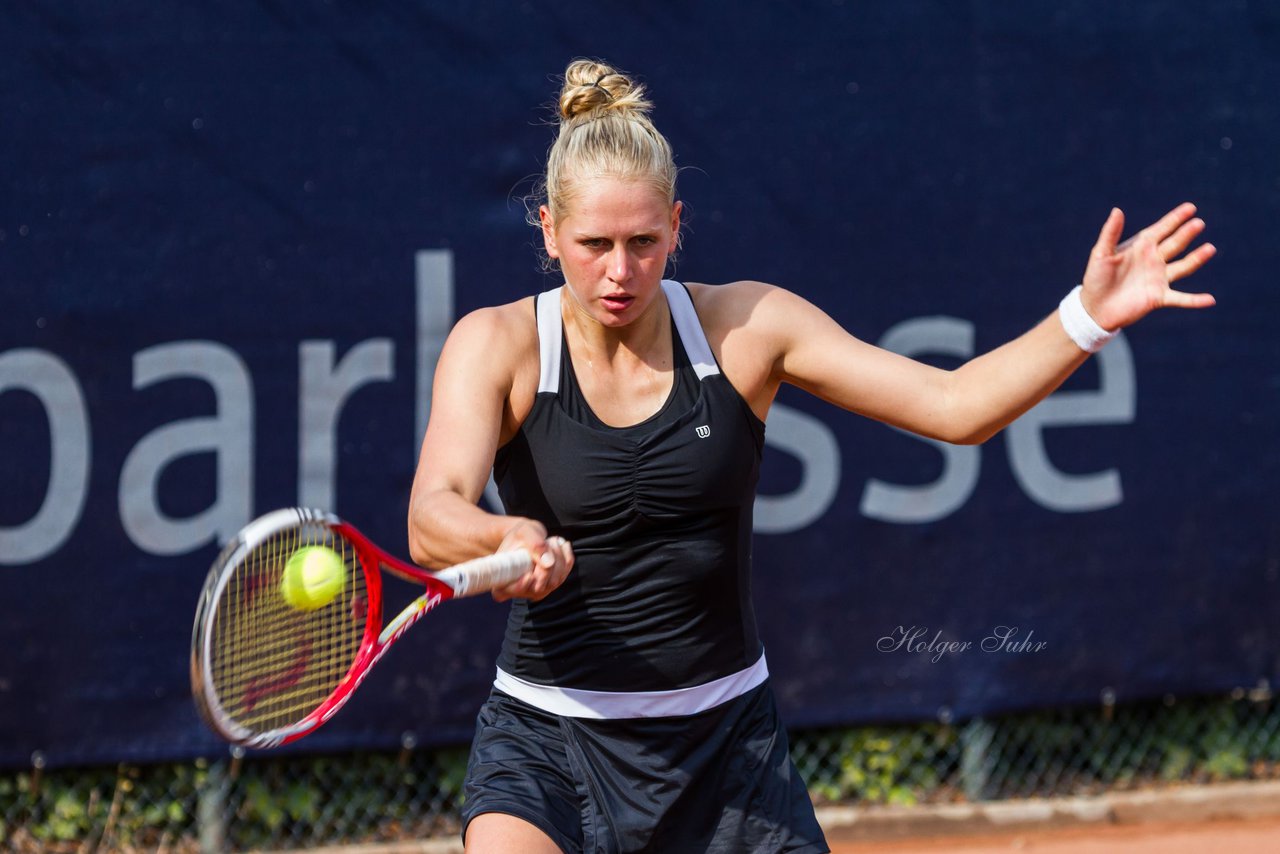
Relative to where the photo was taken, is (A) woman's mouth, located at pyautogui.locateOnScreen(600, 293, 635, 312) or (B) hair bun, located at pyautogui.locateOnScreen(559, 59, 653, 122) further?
(B) hair bun, located at pyautogui.locateOnScreen(559, 59, 653, 122)

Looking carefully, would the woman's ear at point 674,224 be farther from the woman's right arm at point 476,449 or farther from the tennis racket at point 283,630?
the tennis racket at point 283,630

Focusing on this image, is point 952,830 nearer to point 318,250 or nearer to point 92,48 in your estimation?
point 318,250

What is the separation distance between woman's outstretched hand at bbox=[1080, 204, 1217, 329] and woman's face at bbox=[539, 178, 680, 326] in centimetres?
66

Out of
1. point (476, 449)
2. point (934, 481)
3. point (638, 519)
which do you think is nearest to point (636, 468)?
point (638, 519)

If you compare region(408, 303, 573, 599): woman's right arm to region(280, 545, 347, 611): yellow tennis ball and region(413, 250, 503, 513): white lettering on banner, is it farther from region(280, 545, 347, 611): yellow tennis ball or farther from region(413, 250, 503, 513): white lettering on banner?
region(413, 250, 503, 513): white lettering on banner

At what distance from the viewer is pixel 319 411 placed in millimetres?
4043

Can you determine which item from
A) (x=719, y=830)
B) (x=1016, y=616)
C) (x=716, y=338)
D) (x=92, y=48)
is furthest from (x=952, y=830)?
(x=92, y=48)

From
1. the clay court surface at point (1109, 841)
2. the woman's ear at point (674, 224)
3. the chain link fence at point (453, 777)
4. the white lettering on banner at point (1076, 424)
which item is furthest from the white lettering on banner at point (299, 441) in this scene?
the woman's ear at point (674, 224)

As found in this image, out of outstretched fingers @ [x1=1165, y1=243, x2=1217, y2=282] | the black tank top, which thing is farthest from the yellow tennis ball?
outstretched fingers @ [x1=1165, y1=243, x2=1217, y2=282]

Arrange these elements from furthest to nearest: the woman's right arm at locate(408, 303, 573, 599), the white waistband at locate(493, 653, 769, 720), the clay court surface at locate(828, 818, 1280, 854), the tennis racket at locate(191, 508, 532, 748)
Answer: the clay court surface at locate(828, 818, 1280, 854)
the white waistband at locate(493, 653, 769, 720)
the woman's right arm at locate(408, 303, 573, 599)
the tennis racket at locate(191, 508, 532, 748)

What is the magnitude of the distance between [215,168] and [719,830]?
8.25 ft

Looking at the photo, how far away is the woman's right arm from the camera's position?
78.6 inches

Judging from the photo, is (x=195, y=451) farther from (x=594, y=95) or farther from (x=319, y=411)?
(x=594, y=95)

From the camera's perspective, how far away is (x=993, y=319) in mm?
4352
